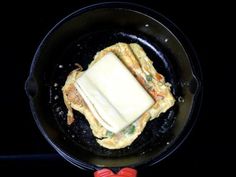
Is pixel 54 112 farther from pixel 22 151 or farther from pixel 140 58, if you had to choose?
pixel 140 58

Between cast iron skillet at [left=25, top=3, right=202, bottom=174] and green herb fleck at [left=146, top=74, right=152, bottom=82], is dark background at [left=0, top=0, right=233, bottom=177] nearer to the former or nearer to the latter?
cast iron skillet at [left=25, top=3, right=202, bottom=174]

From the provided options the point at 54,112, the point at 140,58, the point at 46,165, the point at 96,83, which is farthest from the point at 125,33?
the point at 46,165

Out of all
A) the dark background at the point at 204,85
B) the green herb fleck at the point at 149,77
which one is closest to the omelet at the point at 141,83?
the green herb fleck at the point at 149,77

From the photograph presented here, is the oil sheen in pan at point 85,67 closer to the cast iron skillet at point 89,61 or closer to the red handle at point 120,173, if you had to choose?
the cast iron skillet at point 89,61

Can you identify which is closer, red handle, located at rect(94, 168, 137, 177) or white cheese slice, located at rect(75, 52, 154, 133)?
red handle, located at rect(94, 168, 137, 177)

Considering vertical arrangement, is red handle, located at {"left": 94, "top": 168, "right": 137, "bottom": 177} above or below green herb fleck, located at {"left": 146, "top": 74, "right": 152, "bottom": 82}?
below

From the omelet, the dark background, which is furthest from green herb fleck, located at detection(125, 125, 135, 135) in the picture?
the dark background

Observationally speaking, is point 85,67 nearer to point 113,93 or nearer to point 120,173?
point 113,93
